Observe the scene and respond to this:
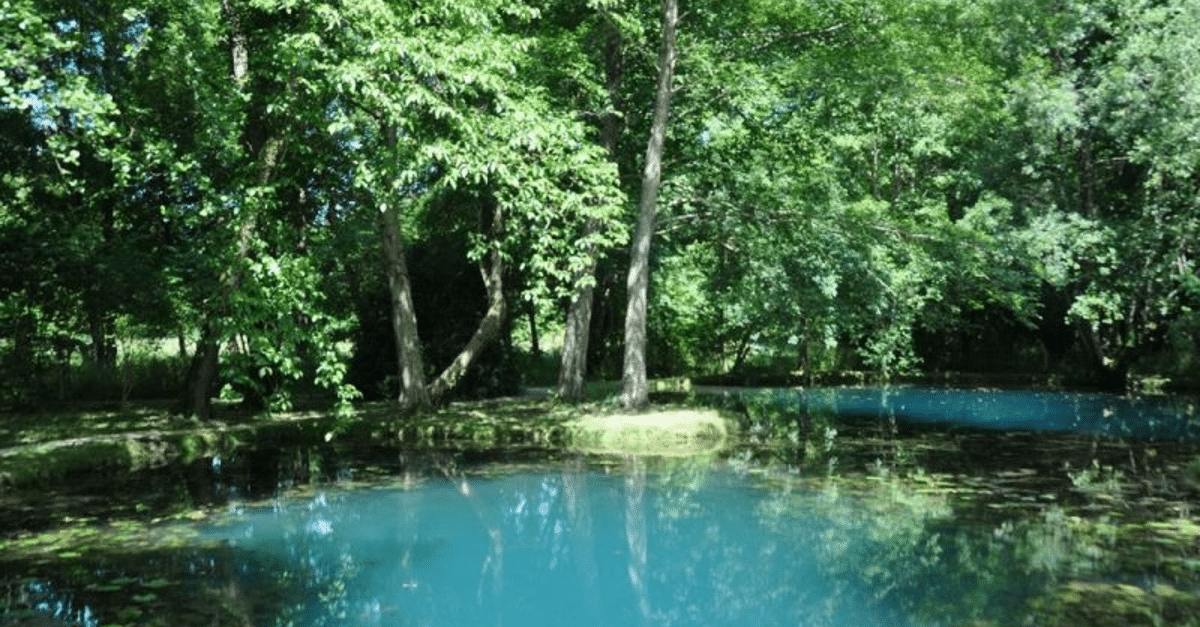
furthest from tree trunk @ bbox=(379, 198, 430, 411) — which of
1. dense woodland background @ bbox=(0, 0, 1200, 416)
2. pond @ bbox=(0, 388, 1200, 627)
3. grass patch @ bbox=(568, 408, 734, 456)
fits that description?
grass patch @ bbox=(568, 408, 734, 456)

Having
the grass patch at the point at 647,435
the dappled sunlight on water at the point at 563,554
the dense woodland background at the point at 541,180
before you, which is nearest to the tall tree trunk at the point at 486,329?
the dense woodland background at the point at 541,180

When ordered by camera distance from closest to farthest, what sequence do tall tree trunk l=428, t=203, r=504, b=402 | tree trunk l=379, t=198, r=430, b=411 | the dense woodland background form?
the dense woodland background → tree trunk l=379, t=198, r=430, b=411 → tall tree trunk l=428, t=203, r=504, b=402

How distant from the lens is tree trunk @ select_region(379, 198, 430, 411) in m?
15.6

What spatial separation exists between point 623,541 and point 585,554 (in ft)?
1.73

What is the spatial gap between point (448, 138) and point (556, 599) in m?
6.91

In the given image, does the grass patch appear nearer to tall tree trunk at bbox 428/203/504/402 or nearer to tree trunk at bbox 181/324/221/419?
tall tree trunk at bbox 428/203/504/402

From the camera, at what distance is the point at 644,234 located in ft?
52.1

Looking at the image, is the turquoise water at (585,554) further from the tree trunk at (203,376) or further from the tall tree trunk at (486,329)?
the tall tree trunk at (486,329)

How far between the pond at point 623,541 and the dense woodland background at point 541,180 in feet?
6.65

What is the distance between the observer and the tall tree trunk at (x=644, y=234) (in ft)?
51.9

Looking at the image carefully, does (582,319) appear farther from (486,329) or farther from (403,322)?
(403,322)

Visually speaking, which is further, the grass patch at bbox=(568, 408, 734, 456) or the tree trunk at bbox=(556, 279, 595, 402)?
the tree trunk at bbox=(556, 279, 595, 402)

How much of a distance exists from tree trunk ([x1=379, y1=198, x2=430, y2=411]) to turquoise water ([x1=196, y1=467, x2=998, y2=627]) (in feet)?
14.4

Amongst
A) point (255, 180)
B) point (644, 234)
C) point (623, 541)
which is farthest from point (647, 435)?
point (255, 180)
